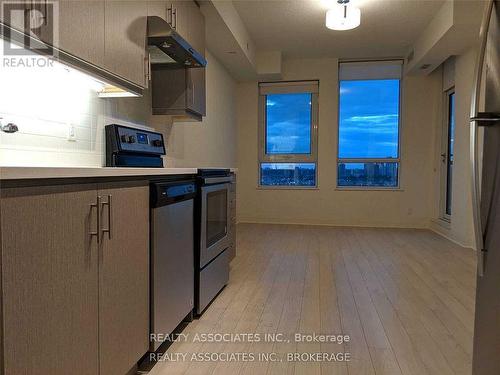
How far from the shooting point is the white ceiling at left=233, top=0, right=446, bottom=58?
13.7ft

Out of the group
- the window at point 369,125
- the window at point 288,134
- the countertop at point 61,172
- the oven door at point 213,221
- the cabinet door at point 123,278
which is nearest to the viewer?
the countertop at point 61,172

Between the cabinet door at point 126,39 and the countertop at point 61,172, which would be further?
the cabinet door at point 126,39

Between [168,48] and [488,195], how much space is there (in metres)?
2.06

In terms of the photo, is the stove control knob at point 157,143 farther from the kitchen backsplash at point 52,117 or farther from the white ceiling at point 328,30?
the white ceiling at point 328,30

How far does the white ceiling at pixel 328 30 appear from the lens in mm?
4188

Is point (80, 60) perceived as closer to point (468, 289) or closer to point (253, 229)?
point (468, 289)

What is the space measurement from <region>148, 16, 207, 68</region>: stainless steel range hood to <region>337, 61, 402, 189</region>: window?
4.18 metres

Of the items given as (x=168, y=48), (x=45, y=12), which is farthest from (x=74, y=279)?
(x=168, y=48)

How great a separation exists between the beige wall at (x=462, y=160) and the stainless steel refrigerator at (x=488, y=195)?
3.65 m

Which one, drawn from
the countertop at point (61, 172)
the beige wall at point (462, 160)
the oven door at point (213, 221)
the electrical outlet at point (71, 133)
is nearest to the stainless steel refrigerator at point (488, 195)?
the countertop at point (61, 172)


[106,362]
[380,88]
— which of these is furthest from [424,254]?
[106,362]

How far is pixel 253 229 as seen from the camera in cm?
595

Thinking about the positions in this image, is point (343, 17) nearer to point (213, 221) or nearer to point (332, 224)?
point (213, 221)

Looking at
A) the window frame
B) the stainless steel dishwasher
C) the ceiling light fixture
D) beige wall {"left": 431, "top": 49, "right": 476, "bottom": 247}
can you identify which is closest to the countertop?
the stainless steel dishwasher
